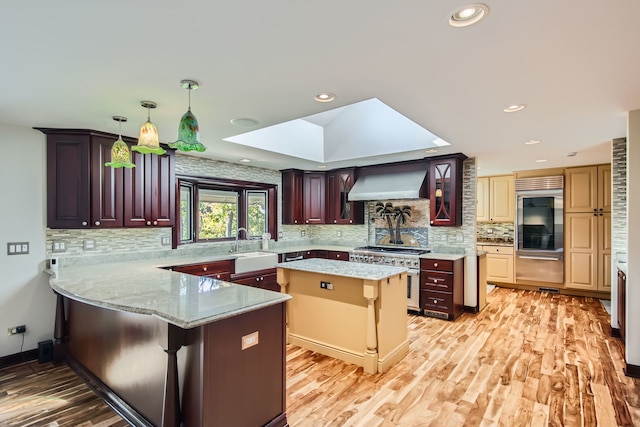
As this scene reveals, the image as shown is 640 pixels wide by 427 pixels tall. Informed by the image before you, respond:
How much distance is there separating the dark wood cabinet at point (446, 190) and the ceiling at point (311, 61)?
61.6 inches

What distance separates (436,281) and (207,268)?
10.0 feet

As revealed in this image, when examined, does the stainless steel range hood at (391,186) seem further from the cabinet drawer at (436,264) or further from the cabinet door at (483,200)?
the cabinet door at (483,200)

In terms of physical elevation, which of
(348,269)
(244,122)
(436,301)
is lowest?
(436,301)

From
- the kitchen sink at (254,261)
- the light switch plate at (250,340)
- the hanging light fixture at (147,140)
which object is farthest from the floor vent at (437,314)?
the hanging light fixture at (147,140)

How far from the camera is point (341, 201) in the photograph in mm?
5730

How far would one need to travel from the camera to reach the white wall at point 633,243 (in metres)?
2.73

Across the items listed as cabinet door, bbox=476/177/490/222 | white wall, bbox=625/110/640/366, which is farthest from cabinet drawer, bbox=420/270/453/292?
cabinet door, bbox=476/177/490/222

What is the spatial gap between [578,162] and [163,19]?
618 centimetres

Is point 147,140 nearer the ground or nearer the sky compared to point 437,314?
nearer the sky

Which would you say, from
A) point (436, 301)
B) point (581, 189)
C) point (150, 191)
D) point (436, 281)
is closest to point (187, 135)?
point (150, 191)

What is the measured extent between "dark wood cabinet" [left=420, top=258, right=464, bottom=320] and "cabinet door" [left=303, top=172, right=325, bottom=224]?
6.82ft

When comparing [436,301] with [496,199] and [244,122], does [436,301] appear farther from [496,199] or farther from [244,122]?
[244,122]

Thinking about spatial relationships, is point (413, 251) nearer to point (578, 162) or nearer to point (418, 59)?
point (578, 162)

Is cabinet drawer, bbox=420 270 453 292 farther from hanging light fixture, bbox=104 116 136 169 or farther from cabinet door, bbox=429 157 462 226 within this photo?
hanging light fixture, bbox=104 116 136 169
